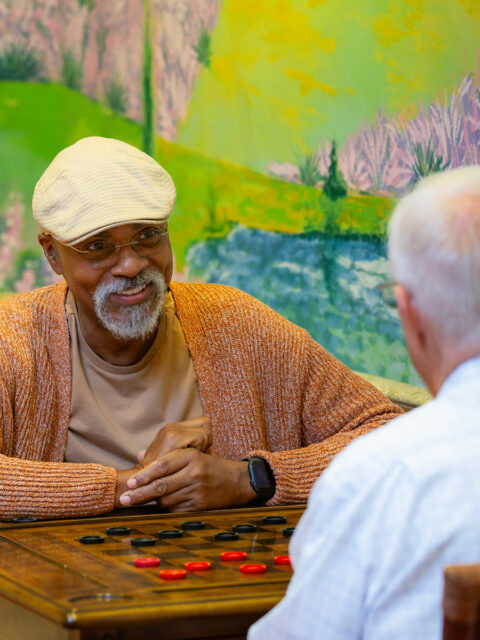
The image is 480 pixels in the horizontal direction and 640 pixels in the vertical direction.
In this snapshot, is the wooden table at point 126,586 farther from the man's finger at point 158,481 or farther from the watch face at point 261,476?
the watch face at point 261,476

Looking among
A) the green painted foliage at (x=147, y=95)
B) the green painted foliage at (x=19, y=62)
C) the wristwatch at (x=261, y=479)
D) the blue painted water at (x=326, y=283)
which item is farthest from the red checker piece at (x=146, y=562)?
the green painted foliage at (x=19, y=62)

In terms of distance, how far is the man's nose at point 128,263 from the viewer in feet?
9.71

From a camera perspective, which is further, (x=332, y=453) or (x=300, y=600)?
(x=332, y=453)

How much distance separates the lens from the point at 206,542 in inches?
89.5

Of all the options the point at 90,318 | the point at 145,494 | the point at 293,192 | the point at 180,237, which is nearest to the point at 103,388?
the point at 90,318

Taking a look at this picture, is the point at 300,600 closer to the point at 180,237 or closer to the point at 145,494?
the point at 145,494

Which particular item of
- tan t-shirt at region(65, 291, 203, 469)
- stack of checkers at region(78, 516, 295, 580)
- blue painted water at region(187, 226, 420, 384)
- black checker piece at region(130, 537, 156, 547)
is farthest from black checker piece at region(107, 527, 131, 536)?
blue painted water at region(187, 226, 420, 384)

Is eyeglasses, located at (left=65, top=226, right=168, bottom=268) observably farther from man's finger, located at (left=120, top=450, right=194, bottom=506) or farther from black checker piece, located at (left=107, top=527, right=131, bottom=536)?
black checker piece, located at (left=107, top=527, right=131, bottom=536)

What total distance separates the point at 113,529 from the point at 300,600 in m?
0.95

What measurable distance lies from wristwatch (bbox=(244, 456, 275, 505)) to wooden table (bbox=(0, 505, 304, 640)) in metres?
0.33

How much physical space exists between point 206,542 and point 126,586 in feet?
1.31

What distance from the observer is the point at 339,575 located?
56.7 inches

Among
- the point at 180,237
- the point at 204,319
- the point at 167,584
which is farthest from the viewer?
the point at 180,237

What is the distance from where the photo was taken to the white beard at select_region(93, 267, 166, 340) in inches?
118
